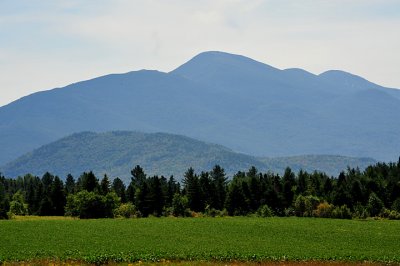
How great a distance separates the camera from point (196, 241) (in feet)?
189

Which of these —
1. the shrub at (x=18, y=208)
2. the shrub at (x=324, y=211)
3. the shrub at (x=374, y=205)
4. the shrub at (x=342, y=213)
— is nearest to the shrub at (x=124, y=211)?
the shrub at (x=18, y=208)

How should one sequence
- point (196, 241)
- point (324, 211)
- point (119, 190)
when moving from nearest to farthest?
1. point (196, 241)
2. point (324, 211)
3. point (119, 190)

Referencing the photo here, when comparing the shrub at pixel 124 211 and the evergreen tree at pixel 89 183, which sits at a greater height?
the evergreen tree at pixel 89 183

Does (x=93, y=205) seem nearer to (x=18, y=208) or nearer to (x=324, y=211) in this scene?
(x=18, y=208)

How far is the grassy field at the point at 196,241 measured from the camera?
47688 mm

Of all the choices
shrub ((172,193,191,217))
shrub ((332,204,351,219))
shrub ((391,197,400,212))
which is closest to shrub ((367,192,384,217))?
shrub ((391,197,400,212))

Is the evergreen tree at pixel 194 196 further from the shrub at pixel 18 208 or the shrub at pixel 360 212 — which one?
the shrub at pixel 18 208

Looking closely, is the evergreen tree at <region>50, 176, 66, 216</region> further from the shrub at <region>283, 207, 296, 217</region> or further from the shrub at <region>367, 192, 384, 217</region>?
the shrub at <region>367, 192, 384, 217</region>

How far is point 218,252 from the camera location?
4953 cm

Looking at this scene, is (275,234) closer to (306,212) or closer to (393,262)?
(393,262)

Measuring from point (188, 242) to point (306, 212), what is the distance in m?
52.3

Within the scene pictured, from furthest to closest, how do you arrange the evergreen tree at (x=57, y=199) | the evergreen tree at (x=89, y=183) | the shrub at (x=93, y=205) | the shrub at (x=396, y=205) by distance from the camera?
the evergreen tree at (x=57, y=199) → the evergreen tree at (x=89, y=183) → the shrub at (x=396, y=205) → the shrub at (x=93, y=205)

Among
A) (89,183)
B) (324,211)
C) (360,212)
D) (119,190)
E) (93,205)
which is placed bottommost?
(360,212)

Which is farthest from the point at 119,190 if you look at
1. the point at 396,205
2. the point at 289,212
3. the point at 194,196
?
the point at 396,205
